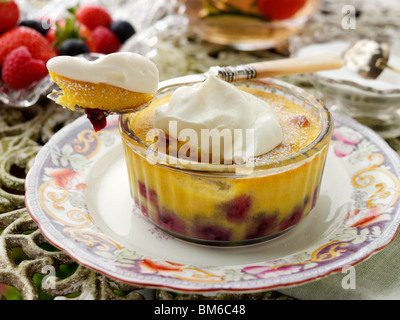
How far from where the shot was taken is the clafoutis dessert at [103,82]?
47.6 inches

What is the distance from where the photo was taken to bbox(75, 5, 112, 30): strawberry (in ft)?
7.71

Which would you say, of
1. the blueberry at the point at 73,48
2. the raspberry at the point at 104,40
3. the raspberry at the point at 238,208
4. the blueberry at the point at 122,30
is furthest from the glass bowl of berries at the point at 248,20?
the raspberry at the point at 238,208

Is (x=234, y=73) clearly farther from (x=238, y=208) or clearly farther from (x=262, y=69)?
(x=238, y=208)

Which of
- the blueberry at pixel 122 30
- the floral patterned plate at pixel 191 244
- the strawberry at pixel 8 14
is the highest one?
the strawberry at pixel 8 14

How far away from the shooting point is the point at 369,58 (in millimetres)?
A: 2088

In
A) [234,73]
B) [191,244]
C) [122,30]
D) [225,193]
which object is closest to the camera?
[225,193]

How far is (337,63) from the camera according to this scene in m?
1.61

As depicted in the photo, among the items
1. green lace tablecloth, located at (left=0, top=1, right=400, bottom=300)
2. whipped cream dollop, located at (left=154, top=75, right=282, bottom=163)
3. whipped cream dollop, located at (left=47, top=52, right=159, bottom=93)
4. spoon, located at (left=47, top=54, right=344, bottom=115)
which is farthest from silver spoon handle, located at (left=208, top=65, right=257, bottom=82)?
green lace tablecloth, located at (left=0, top=1, right=400, bottom=300)

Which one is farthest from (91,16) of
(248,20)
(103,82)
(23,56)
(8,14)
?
(103,82)

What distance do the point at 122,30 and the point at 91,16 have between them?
6.9 inches

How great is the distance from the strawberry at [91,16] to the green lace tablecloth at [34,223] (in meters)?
0.32

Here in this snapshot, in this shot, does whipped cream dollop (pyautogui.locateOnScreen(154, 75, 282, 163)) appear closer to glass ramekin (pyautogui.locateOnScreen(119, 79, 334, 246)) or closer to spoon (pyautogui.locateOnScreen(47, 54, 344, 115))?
glass ramekin (pyautogui.locateOnScreen(119, 79, 334, 246))

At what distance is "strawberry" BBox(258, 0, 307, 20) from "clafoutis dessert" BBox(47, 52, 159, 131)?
1.24 m

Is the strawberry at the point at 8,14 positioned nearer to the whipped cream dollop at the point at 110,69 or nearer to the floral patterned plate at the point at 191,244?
the floral patterned plate at the point at 191,244
